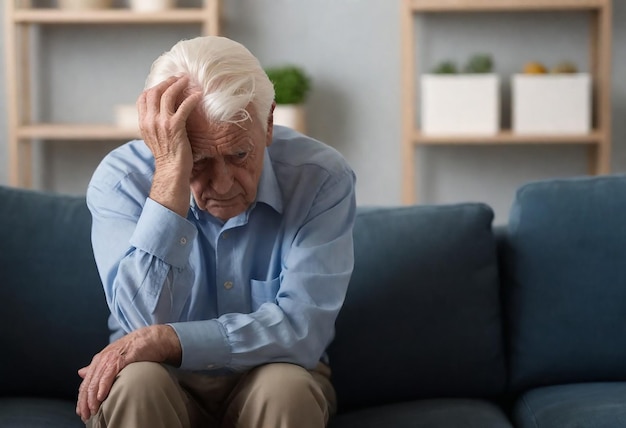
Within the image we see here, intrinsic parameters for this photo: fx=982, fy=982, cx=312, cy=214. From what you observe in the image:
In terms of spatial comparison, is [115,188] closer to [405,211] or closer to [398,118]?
[405,211]

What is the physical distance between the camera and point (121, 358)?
1.62 m

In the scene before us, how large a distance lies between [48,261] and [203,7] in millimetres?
1957

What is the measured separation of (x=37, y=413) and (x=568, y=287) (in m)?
1.12

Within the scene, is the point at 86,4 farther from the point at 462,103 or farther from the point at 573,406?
the point at 573,406

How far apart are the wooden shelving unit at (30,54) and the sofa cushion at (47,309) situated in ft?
4.93

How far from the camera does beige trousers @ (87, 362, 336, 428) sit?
1.56 meters

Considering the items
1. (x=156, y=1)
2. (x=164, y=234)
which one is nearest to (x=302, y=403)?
(x=164, y=234)

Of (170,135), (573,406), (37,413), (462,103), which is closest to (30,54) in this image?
(462,103)

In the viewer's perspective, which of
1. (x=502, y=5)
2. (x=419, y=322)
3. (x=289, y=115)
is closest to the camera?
(x=419, y=322)

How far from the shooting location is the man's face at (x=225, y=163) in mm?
1718

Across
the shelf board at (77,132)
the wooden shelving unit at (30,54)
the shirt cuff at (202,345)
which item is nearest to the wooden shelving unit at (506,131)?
the wooden shelving unit at (30,54)

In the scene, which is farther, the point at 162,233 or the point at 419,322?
the point at 419,322

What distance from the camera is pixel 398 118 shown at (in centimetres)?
385

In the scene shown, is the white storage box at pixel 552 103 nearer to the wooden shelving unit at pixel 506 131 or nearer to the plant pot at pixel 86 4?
the wooden shelving unit at pixel 506 131
